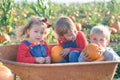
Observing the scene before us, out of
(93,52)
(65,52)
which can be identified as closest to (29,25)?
(65,52)

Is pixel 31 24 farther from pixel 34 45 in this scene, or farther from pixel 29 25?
pixel 34 45

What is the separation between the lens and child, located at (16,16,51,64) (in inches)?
158

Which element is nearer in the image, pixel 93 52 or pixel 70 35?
pixel 93 52

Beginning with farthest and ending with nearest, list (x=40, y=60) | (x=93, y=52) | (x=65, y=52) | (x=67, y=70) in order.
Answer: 1. (x=65, y=52)
2. (x=40, y=60)
3. (x=93, y=52)
4. (x=67, y=70)

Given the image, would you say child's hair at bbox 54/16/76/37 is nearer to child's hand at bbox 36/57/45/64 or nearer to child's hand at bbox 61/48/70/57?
child's hand at bbox 61/48/70/57

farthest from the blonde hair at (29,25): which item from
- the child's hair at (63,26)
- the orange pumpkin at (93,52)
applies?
the orange pumpkin at (93,52)

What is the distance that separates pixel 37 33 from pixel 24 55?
265 millimetres

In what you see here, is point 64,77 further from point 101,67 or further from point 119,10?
point 119,10

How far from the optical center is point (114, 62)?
3.50 meters

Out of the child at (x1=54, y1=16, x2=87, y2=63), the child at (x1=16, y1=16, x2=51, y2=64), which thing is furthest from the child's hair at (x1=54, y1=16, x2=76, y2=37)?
the child at (x1=16, y1=16, x2=51, y2=64)

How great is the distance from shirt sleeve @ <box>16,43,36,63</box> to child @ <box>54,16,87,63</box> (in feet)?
1.03

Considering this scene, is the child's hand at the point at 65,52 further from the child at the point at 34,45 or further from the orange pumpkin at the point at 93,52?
the orange pumpkin at the point at 93,52

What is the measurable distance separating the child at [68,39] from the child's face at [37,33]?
0.16 m

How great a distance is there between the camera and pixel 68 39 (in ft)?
13.9
